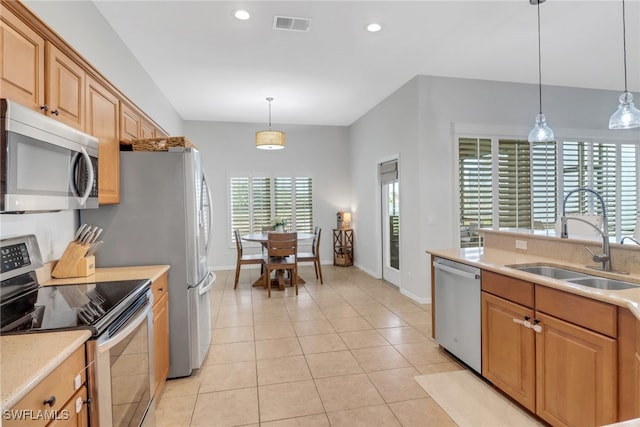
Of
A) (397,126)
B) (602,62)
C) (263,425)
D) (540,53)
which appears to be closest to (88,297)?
(263,425)

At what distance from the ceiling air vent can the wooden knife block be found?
2389 millimetres

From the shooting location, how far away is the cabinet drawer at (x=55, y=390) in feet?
3.08

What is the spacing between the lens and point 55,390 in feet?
3.54

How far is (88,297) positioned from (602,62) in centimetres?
564

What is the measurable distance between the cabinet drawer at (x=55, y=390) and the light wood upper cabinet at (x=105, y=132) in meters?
1.24

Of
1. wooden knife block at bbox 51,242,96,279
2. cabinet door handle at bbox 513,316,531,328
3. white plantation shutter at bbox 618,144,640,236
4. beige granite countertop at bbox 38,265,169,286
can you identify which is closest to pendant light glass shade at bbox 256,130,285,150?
beige granite countertop at bbox 38,265,169,286

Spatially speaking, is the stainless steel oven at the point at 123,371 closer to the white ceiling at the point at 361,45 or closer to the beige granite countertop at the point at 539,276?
the beige granite countertop at the point at 539,276

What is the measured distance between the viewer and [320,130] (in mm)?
7066

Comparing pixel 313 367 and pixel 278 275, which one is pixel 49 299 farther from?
pixel 278 275

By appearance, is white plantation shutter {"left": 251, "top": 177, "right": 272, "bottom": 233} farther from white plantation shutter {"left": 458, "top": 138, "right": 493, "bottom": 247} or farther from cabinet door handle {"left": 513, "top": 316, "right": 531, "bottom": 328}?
cabinet door handle {"left": 513, "top": 316, "right": 531, "bottom": 328}

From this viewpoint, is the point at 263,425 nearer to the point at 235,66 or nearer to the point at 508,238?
the point at 508,238

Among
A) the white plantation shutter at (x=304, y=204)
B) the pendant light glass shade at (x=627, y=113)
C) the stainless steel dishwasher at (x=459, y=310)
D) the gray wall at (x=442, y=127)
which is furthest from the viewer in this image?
the white plantation shutter at (x=304, y=204)

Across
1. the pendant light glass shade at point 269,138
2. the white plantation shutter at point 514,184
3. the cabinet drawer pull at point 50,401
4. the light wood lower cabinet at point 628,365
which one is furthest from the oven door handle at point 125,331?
the white plantation shutter at point 514,184

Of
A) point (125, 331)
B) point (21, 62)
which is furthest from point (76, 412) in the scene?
point (21, 62)
